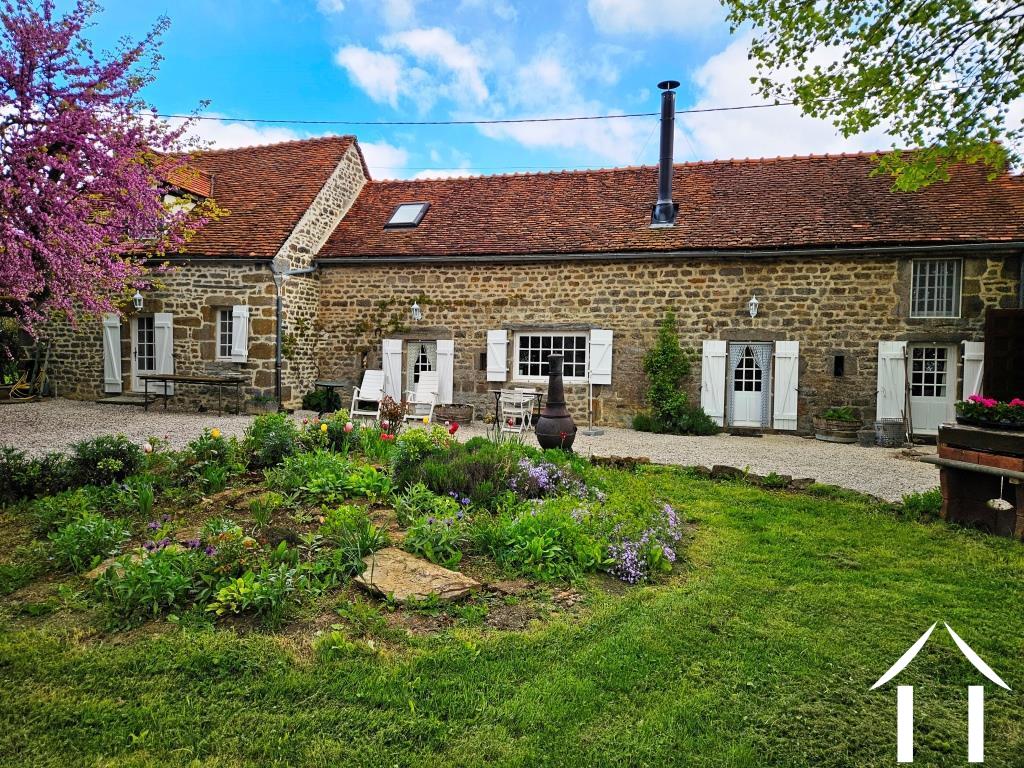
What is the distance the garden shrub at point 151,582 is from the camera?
3.24m

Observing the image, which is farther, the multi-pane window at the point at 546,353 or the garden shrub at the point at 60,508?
the multi-pane window at the point at 546,353

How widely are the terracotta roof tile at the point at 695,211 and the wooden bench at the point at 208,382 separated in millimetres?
3667

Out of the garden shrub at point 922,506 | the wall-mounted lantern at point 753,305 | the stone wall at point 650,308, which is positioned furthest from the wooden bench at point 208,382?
the garden shrub at point 922,506

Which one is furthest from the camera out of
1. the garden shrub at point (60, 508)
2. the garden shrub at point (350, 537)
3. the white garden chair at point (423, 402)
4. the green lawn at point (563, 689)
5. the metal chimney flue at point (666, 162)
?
the metal chimney flue at point (666, 162)

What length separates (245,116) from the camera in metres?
15.1

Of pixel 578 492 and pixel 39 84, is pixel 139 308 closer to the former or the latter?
pixel 39 84

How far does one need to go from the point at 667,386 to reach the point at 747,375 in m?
1.70

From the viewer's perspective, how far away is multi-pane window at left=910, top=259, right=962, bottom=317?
36.9ft

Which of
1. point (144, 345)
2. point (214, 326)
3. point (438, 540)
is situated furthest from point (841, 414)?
point (144, 345)

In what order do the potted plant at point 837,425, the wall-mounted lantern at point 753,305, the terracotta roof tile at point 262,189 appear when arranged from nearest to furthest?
the potted plant at point 837,425
the wall-mounted lantern at point 753,305
the terracotta roof tile at point 262,189

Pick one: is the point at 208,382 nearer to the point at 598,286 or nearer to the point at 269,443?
the point at 269,443

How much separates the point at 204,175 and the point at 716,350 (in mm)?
13714

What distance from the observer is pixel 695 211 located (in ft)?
43.5

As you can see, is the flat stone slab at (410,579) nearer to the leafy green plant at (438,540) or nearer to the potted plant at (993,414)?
the leafy green plant at (438,540)
